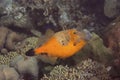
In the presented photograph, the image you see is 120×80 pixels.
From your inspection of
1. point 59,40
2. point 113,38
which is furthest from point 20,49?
point 113,38

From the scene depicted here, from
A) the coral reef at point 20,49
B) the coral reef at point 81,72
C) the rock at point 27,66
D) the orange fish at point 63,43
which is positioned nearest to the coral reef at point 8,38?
the coral reef at point 20,49

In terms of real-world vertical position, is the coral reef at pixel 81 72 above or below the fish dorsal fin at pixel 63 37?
below

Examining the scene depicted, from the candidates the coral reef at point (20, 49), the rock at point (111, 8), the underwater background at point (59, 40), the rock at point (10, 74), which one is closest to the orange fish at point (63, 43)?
the underwater background at point (59, 40)

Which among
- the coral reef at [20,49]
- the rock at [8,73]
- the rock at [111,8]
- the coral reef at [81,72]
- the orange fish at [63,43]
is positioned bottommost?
the coral reef at [81,72]

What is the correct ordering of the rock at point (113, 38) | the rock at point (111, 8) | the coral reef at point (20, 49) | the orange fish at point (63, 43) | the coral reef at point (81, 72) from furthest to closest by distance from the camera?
the rock at point (111, 8) < the coral reef at point (20, 49) < the rock at point (113, 38) < the coral reef at point (81, 72) < the orange fish at point (63, 43)

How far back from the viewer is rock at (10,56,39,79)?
4039 millimetres

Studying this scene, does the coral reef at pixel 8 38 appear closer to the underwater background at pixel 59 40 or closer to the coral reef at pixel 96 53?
the underwater background at pixel 59 40

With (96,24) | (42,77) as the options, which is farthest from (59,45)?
(96,24)

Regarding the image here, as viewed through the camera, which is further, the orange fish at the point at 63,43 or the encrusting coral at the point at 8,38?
the encrusting coral at the point at 8,38

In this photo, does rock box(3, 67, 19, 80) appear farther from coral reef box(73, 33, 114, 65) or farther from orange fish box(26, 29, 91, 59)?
coral reef box(73, 33, 114, 65)

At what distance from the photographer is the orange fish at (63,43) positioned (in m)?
3.58

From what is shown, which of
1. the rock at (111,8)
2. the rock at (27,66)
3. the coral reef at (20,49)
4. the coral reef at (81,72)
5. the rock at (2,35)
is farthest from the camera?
the rock at (111,8)

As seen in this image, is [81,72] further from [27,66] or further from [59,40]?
[27,66]

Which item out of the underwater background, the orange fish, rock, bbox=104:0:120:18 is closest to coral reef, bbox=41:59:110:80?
the underwater background
